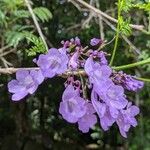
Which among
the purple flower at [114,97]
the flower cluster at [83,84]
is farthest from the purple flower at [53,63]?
the purple flower at [114,97]

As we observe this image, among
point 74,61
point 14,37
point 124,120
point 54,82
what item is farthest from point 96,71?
point 54,82

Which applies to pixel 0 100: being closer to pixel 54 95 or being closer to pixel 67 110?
pixel 54 95

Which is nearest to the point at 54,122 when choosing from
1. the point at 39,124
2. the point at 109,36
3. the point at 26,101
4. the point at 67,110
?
the point at 39,124

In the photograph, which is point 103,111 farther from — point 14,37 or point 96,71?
point 14,37

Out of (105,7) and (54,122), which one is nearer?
(105,7)

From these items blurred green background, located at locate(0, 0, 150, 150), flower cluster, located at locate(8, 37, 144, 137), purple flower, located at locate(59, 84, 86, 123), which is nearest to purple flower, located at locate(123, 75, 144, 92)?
flower cluster, located at locate(8, 37, 144, 137)

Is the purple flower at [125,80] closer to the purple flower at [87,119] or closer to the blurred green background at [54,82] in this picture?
the purple flower at [87,119]

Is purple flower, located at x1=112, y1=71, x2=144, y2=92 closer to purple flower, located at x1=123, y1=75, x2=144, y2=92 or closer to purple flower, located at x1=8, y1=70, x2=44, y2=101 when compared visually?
purple flower, located at x1=123, y1=75, x2=144, y2=92
